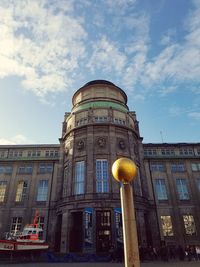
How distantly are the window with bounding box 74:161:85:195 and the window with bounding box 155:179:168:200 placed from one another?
1406 cm

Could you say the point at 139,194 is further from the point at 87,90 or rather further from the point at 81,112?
the point at 87,90

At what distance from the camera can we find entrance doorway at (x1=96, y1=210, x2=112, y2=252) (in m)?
26.0

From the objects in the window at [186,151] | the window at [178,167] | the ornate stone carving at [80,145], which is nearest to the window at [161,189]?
the window at [178,167]

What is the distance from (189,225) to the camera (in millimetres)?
33219

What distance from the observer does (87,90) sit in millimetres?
40844

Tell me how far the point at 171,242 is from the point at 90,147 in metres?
19.1

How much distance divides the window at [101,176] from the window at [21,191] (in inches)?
564

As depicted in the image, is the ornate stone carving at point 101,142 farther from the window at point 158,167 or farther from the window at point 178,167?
the window at point 178,167

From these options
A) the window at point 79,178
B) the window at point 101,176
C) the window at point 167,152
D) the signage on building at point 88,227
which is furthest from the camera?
the window at point 167,152

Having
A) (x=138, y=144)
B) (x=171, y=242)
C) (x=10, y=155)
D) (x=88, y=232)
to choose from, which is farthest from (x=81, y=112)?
(x=171, y=242)

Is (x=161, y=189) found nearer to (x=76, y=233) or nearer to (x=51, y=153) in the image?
(x=76, y=233)

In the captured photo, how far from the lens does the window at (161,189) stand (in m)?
35.4

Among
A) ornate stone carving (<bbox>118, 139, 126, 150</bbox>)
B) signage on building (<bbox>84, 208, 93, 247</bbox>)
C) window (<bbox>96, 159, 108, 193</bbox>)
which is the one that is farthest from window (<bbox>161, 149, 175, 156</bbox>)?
signage on building (<bbox>84, 208, 93, 247</bbox>)

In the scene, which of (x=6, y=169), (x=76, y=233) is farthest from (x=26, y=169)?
(x=76, y=233)
